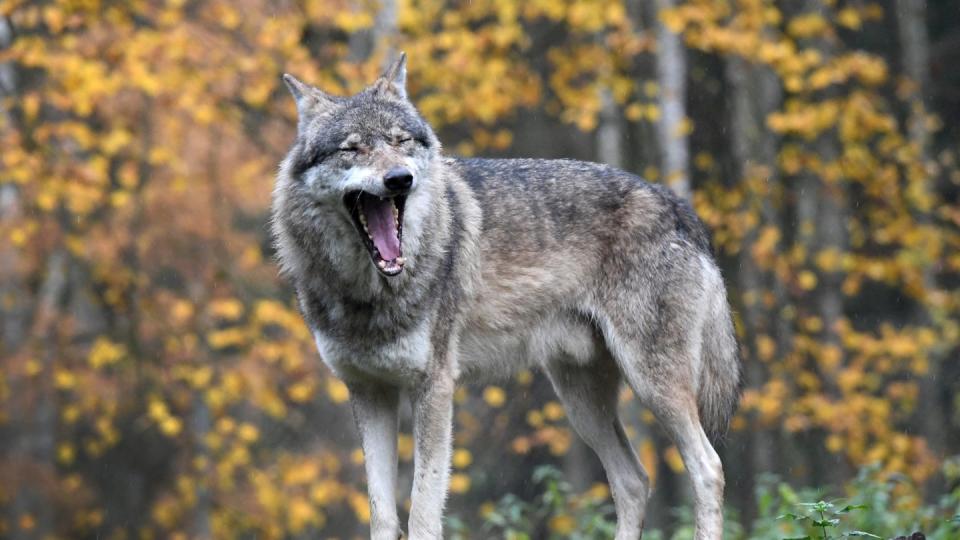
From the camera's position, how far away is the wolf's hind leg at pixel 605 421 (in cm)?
578

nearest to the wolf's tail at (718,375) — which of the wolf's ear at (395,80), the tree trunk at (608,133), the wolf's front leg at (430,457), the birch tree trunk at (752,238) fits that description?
the wolf's front leg at (430,457)

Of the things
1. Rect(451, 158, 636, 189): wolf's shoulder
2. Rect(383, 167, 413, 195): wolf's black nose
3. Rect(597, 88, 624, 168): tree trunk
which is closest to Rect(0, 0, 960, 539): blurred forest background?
Rect(597, 88, 624, 168): tree trunk

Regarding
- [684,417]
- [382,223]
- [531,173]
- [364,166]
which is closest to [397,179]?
[364,166]

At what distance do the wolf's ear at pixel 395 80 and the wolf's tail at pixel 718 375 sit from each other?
1.87 metres

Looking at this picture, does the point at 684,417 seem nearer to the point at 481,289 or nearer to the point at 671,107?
the point at 481,289

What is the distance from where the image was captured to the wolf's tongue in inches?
195

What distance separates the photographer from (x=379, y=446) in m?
5.21

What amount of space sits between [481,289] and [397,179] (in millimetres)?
1034

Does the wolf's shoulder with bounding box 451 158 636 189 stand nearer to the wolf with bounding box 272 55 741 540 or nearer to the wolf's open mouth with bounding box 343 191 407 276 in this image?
the wolf with bounding box 272 55 741 540

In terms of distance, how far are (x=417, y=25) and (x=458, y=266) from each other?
24.3ft

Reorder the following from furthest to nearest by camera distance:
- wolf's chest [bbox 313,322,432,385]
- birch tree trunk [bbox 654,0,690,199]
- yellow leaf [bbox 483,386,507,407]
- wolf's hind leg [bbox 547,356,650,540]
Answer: yellow leaf [bbox 483,386,507,407], birch tree trunk [bbox 654,0,690,199], wolf's hind leg [bbox 547,356,650,540], wolf's chest [bbox 313,322,432,385]

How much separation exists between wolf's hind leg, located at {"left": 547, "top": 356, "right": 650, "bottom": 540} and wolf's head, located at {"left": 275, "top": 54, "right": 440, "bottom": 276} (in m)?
1.41

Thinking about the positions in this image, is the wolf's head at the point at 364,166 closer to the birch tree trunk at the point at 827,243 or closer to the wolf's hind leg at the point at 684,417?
the wolf's hind leg at the point at 684,417

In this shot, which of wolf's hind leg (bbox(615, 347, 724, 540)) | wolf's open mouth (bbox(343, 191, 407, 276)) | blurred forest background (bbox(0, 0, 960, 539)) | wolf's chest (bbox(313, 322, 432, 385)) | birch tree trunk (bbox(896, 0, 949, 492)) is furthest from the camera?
birch tree trunk (bbox(896, 0, 949, 492))
